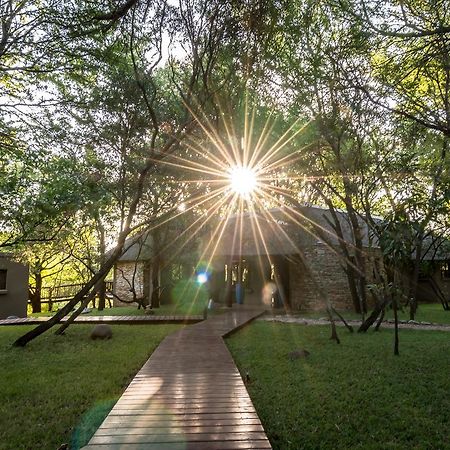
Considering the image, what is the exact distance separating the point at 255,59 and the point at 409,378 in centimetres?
732

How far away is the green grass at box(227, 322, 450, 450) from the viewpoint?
4.07 metres

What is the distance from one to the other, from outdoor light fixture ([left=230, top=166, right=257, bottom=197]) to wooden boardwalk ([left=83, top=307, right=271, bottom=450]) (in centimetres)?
748

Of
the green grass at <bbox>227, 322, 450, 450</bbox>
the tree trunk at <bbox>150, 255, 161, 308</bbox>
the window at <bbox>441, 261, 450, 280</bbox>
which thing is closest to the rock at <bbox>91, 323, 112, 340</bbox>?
the green grass at <bbox>227, 322, 450, 450</bbox>

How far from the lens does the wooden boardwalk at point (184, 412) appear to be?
132 inches

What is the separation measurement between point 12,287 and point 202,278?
385 inches

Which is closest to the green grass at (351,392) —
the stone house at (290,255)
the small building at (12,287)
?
the stone house at (290,255)

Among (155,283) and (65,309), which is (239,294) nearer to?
(155,283)

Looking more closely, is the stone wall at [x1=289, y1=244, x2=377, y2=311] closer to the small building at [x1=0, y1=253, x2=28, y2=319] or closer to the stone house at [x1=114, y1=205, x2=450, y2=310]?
the stone house at [x1=114, y1=205, x2=450, y2=310]

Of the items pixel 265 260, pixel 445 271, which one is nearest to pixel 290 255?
pixel 265 260

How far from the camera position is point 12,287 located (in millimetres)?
18875

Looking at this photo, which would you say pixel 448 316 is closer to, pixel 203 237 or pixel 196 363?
pixel 203 237

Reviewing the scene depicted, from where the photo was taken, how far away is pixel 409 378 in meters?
6.20

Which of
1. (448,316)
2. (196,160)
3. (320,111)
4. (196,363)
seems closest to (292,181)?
(320,111)

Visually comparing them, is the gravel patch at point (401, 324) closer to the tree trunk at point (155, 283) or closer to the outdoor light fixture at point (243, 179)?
the outdoor light fixture at point (243, 179)
